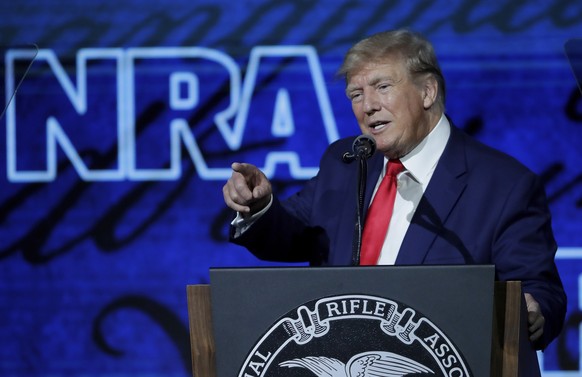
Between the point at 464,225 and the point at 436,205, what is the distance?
75 millimetres

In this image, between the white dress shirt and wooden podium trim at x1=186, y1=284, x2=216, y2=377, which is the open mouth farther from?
wooden podium trim at x1=186, y1=284, x2=216, y2=377

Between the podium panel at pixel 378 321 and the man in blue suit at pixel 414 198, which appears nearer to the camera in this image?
the podium panel at pixel 378 321

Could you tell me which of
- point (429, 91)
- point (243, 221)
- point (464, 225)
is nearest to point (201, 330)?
point (243, 221)

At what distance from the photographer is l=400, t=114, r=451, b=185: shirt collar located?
77.5 inches

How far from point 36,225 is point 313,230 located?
139 cm

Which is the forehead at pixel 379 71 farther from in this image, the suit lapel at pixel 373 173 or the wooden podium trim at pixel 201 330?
the wooden podium trim at pixel 201 330

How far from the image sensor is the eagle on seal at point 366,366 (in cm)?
129

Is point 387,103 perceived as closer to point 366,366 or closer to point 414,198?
point 414,198

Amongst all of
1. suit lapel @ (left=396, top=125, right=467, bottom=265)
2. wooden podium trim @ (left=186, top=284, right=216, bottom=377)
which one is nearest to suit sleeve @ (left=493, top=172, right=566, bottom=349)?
suit lapel @ (left=396, top=125, right=467, bottom=265)

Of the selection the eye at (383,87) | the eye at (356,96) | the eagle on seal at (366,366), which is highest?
the eye at (383,87)

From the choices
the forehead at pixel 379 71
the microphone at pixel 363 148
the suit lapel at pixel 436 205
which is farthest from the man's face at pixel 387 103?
the microphone at pixel 363 148

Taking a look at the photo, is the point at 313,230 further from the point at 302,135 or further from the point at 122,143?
the point at 122,143

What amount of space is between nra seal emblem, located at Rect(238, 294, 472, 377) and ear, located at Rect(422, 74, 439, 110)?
2.68 ft

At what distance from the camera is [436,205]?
72.7 inches
